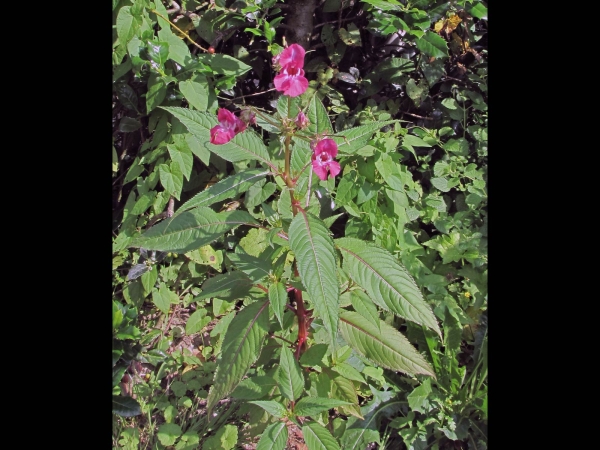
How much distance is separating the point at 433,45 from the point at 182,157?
1191 millimetres

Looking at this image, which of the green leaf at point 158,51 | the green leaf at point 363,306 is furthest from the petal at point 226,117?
the green leaf at point 158,51

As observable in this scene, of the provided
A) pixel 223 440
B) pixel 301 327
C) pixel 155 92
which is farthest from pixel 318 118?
pixel 223 440

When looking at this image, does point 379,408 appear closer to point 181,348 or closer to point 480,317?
point 480,317

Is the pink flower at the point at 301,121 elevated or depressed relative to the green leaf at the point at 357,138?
elevated

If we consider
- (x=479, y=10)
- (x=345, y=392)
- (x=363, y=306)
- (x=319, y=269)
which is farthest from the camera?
(x=479, y=10)

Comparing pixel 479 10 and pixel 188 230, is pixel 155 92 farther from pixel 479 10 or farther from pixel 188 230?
pixel 479 10

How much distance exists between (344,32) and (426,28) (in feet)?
1.26

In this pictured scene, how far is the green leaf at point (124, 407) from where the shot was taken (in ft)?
4.94

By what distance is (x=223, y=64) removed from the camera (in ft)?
6.50

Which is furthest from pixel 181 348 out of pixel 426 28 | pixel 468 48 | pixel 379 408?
pixel 468 48

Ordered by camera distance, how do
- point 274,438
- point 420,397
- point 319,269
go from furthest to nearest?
point 420,397 < point 274,438 < point 319,269

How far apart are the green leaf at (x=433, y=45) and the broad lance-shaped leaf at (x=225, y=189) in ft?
3.83

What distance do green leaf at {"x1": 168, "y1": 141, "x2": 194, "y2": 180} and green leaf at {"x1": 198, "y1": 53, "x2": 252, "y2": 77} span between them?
0.37 meters

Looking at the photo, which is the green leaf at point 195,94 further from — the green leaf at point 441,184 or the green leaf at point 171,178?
the green leaf at point 441,184
